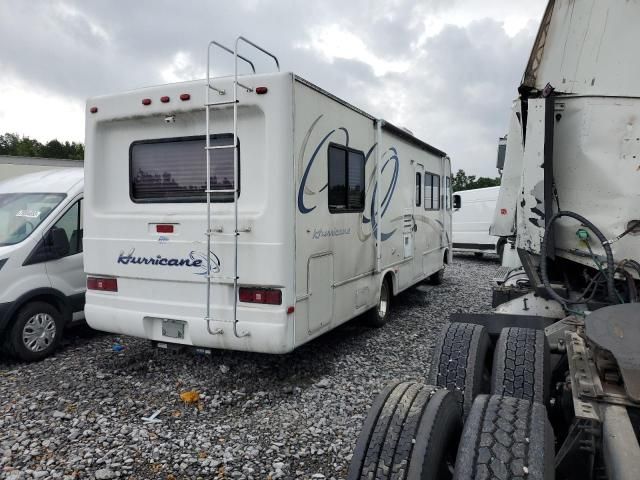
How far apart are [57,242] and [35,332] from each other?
41.9 inches

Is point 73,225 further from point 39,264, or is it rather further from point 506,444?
point 506,444

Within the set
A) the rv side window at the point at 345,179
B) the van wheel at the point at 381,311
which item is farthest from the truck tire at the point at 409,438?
the van wheel at the point at 381,311

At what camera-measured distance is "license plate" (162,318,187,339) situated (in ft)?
15.9

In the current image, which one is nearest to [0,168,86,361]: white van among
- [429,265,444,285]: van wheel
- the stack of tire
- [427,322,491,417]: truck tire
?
[427,322,491,417]: truck tire

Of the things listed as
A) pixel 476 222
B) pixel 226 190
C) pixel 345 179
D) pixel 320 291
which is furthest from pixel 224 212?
pixel 476 222

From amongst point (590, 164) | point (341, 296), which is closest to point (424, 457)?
point (590, 164)

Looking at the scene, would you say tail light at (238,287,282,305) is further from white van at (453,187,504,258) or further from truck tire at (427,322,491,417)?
white van at (453,187,504,258)

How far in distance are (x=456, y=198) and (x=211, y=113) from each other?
8.33m

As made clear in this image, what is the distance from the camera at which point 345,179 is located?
225 inches

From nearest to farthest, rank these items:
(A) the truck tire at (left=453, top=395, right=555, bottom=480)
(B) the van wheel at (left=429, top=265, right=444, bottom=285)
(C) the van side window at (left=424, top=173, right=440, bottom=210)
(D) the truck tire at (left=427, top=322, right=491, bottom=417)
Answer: (A) the truck tire at (left=453, top=395, right=555, bottom=480)
(D) the truck tire at (left=427, top=322, right=491, bottom=417)
(C) the van side window at (left=424, top=173, right=440, bottom=210)
(B) the van wheel at (left=429, top=265, right=444, bottom=285)

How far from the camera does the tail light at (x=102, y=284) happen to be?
5.17 m

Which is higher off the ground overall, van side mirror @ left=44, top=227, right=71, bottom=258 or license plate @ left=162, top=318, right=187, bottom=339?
van side mirror @ left=44, top=227, right=71, bottom=258

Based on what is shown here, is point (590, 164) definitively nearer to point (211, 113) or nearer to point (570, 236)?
point (570, 236)

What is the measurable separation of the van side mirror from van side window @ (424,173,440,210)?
585cm
